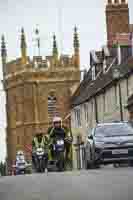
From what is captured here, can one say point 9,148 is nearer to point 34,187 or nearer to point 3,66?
point 3,66

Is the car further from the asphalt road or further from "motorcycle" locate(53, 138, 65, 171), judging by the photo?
the asphalt road

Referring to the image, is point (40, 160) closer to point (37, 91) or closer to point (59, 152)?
point (59, 152)

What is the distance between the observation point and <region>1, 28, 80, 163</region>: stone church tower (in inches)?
4126

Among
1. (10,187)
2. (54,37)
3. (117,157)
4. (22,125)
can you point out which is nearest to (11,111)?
(22,125)

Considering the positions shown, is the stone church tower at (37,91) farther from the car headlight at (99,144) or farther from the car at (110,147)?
the car headlight at (99,144)

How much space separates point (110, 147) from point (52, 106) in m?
79.1

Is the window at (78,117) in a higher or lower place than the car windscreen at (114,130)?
lower

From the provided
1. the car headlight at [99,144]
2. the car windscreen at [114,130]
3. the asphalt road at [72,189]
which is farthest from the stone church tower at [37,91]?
the asphalt road at [72,189]

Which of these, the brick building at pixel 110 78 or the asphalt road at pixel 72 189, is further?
the brick building at pixel 110 78

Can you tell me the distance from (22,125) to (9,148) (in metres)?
5.61

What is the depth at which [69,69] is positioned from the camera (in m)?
105

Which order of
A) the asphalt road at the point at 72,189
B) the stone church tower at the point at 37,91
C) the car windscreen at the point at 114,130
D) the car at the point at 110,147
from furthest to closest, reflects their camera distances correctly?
the stone church tower at the point at 37,91 < the car windscreen at the point at 114,130 < the car at the point at 110,147 < the asphalt road at the point at 72,189

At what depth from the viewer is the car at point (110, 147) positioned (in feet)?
93.1

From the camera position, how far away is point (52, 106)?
352 ft
